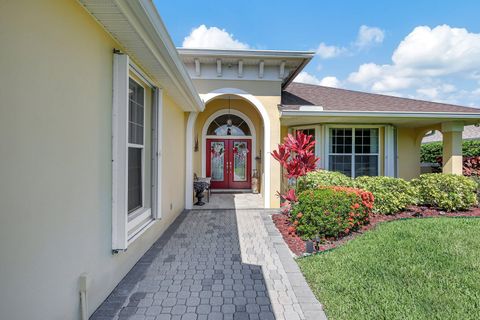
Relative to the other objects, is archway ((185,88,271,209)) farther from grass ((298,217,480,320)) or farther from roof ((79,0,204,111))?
grass ((298,217,480,320))

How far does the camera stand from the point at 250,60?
7.75 metres

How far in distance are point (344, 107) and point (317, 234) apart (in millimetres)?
5286

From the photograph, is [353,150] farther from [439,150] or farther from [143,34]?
[439,150]

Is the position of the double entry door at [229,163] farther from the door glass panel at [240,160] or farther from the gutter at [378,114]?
the gutter at [378,114]

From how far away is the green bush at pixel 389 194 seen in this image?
6191mm

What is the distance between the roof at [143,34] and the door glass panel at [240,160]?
6600 millimetres

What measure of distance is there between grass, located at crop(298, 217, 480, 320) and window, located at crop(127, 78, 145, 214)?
2800mm

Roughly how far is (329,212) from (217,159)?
701 centimetres

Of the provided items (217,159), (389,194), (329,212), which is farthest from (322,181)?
(217,159)

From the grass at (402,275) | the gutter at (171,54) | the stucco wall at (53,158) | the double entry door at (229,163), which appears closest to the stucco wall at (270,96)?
the gutter at (171,54)

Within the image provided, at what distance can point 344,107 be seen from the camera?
8.54 meters

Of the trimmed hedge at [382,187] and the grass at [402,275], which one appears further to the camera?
the trimmed hedge at [382,187]

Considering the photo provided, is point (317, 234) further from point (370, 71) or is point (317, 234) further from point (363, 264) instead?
point (370, 71)

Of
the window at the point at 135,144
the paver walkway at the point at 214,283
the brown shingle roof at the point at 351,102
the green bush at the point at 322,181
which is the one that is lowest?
the paver walkway at the point at 214,283
